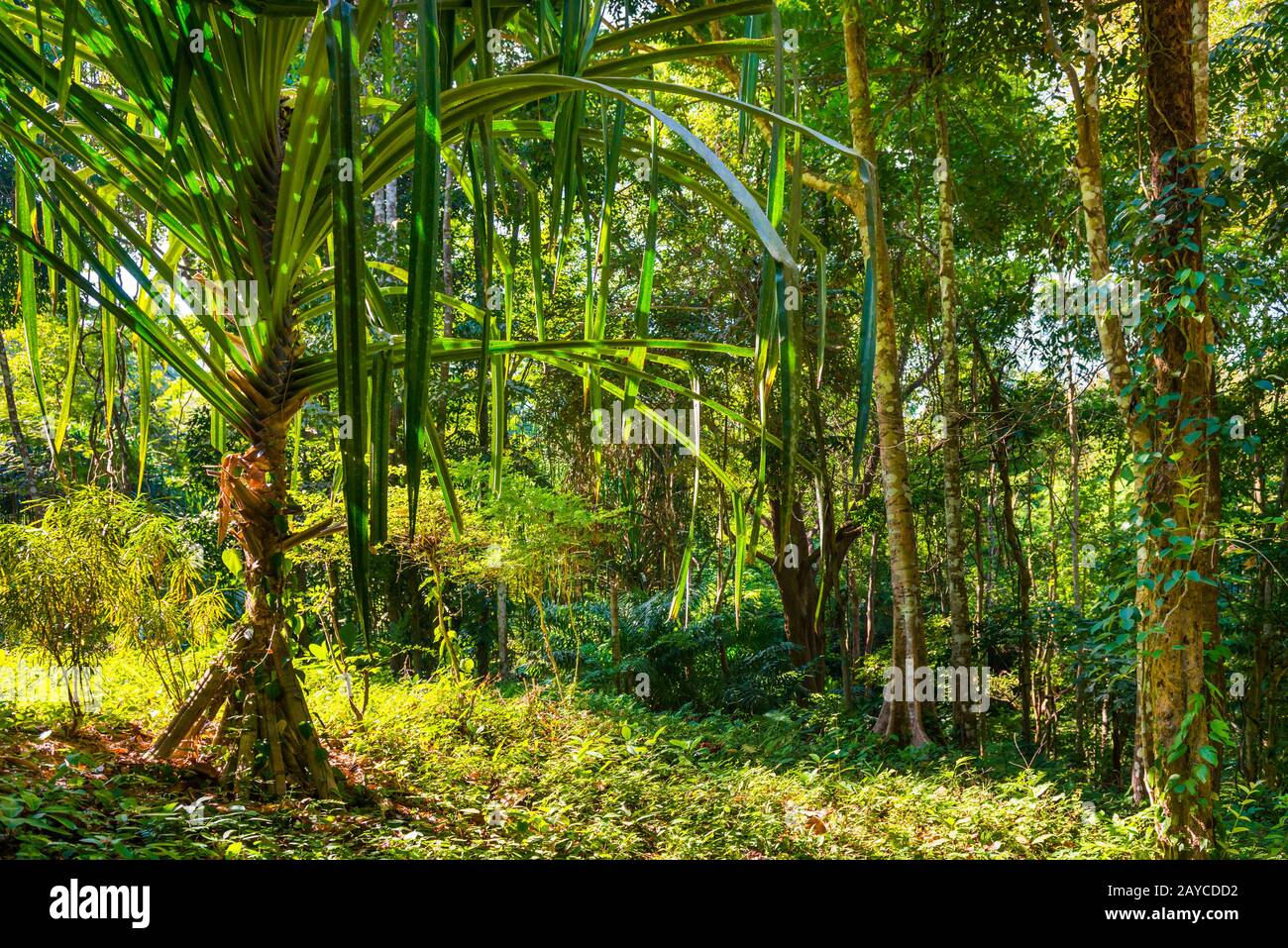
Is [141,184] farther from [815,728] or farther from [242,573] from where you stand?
[815,728]

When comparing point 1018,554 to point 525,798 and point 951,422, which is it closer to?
point 951,422

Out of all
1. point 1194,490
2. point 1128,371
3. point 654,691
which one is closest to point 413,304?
point 1194,490

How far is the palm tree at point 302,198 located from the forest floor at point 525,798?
0.17 metres

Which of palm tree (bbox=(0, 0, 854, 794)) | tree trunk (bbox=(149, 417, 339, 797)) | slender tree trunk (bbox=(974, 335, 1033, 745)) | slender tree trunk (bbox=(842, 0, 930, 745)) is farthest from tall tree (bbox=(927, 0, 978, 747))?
tree trunk (bbox=(149, 417, 339, 797))

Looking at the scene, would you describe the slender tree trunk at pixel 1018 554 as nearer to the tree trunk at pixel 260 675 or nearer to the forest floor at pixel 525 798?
the forest floor at pixel 525 798

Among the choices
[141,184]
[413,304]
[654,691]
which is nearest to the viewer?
[413,304]

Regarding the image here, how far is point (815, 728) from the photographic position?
18.1ft

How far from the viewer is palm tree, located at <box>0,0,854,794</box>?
716mm

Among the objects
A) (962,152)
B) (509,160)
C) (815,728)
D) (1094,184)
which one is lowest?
(815,728)

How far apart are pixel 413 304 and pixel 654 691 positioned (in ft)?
20.2

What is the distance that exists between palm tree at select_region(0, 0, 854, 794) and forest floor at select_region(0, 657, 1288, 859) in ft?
0.57

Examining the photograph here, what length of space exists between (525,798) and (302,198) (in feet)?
5.44

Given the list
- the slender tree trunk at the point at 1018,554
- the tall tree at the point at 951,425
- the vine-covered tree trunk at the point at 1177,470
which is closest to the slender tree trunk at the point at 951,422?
the tall tree at the point at 951,425

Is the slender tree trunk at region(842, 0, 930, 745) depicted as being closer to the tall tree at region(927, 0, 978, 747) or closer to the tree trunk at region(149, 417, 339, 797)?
the tall tree at region(927, 0, 978, 747)
